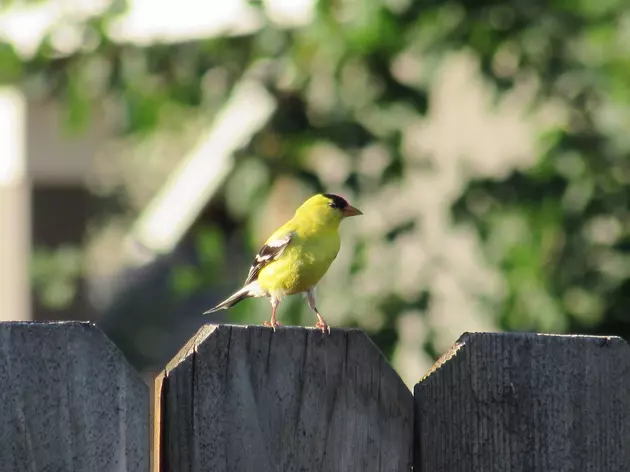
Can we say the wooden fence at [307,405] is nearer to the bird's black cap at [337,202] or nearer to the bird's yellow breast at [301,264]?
the bird's yellow breast at [301,264]

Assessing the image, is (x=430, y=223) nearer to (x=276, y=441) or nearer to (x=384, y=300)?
(x=384, y=300)

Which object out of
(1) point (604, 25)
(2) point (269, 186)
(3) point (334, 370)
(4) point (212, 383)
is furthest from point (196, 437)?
(1) point (604, 25)

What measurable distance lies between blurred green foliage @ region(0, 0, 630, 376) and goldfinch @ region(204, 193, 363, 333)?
0.82 metres

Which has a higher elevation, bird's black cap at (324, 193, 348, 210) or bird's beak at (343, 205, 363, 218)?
bird's black cap at (324, 193, 348, 210)

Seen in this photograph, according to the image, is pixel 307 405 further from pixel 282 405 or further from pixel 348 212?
pixel 348 212

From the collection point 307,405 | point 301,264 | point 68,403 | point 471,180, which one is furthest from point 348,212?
point 68,403

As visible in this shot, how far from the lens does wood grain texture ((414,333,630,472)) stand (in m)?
2.54

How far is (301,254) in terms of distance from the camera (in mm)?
4059

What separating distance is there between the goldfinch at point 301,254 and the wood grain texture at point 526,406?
4.50 feet

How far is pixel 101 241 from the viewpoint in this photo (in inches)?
471

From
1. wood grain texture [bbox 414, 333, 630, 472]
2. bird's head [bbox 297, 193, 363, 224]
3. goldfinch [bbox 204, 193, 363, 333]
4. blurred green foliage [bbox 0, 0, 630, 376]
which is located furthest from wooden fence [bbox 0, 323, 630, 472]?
blurred green foliage [bbox 0, 0, 630, 376]

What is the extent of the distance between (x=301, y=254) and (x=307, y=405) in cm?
166

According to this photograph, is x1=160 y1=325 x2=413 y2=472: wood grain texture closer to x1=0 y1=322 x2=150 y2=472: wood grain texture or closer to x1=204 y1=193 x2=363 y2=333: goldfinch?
x1=0 y1=322 x2=150 y2=472: wood grain texture

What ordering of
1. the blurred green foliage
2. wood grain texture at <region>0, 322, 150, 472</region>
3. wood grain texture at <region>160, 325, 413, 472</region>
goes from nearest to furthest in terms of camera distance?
wood grain texture at <region>0, 322, 150, 472</region>, wood grain texture at <region>160, 325, 413, 472</region>, the blurred green foliage
